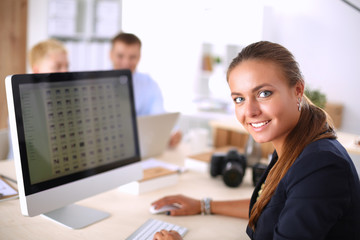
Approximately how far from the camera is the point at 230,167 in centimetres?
163

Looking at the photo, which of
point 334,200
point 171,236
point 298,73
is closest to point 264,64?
point 298,73

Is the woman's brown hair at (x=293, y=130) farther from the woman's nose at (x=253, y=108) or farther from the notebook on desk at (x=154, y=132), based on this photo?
the notebook on desk at (x=154, y=132)

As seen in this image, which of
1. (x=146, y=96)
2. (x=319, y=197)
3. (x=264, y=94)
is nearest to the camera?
(x=319, y=197)

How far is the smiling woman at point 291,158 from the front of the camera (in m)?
0.86

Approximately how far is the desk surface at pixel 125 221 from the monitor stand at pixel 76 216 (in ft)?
0.06

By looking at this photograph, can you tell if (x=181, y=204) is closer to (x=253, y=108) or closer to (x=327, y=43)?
(x=253, y=108)

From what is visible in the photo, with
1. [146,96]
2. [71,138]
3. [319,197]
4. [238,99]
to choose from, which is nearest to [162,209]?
[71,138]

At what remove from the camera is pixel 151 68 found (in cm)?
416

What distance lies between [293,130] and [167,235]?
47cm

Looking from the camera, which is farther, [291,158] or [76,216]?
[76,216]

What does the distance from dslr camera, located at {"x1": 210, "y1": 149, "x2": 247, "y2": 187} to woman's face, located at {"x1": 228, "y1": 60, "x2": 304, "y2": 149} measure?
58 centimetres

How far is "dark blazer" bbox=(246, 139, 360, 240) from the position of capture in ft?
2.78

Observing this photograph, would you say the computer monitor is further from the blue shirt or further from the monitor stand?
the blue shirt

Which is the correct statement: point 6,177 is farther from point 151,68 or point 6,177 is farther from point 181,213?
point 151,68
